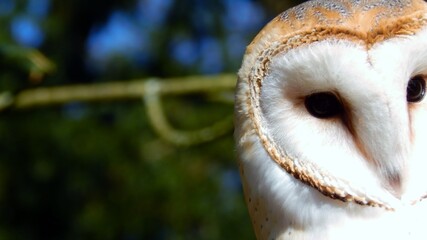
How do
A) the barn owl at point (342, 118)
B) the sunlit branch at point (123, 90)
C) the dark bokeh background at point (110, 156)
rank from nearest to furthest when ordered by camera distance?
the barn owl at point (342, 118) < the sunlit branch at point (123, 90) < the dark bokeh background at point (110, 156)

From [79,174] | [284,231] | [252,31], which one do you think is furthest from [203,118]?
[284,231]

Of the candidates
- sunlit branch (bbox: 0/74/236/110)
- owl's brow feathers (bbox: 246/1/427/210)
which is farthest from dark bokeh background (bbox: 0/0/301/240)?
owl's brow feathers (bbox: 246/1/427/210)

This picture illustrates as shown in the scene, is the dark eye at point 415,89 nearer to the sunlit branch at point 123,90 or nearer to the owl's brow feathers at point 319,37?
the owl's brow feathers at point 319,37

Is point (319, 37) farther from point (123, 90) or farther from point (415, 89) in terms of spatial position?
point (123, 90)

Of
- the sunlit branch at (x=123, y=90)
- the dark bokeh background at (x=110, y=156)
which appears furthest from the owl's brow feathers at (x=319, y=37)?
the dark bokeh background at (x=110, y=156)

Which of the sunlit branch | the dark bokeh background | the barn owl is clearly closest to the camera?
the barn owl

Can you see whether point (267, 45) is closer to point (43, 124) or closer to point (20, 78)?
point (20, 78)

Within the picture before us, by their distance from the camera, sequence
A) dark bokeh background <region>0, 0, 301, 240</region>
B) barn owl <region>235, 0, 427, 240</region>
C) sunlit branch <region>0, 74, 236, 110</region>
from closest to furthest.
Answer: barn owl <region>235, 0, 427, 240</region> < sunlit branch <region>0, 74, 236, 110</region> < dark bokeh background <region>0, 0, 301, 240</region>

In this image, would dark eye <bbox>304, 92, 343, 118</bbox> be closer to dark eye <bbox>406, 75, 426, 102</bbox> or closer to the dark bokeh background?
dark eye <bbox>406, 75, 426, 102</bbox>
